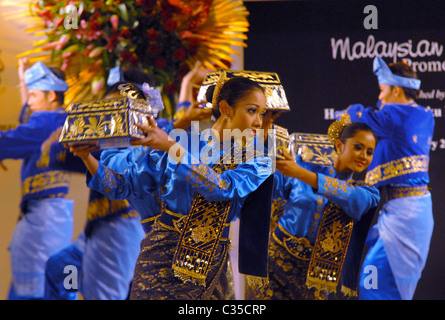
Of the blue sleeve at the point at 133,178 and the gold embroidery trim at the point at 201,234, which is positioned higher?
the blue sleeve at the point at 133,178

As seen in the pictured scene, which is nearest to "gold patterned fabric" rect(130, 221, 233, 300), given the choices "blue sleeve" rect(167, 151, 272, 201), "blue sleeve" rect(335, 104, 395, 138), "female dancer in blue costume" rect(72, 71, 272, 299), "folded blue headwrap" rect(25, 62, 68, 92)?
"female dancer in blue costume" rect(72, 71, 272, 299)

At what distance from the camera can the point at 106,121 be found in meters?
2.22

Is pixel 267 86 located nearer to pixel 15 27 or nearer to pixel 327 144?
pixel 327 144

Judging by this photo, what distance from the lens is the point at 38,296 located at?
3.83 meters

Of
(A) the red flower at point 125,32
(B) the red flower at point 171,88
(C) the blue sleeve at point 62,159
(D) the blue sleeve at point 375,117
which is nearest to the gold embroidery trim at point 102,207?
(C) the blue sleeve at point 62,159

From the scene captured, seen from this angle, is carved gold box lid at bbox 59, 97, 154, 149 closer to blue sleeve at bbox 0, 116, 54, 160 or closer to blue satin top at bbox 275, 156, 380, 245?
blue satin top at bbox 275, 156, 380, 245

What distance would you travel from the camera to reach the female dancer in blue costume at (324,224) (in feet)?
9.48

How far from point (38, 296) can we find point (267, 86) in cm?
199

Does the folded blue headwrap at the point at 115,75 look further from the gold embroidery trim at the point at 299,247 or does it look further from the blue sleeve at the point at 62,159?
the gold embroidery trim at the point at 299,247

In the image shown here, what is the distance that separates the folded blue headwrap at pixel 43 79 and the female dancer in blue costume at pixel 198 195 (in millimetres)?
1536

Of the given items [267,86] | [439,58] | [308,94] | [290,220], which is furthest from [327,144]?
[439,58]

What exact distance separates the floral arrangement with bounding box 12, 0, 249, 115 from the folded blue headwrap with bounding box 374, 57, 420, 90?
0.99 metres

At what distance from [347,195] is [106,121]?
1.16 meters

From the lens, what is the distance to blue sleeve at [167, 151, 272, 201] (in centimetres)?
222
